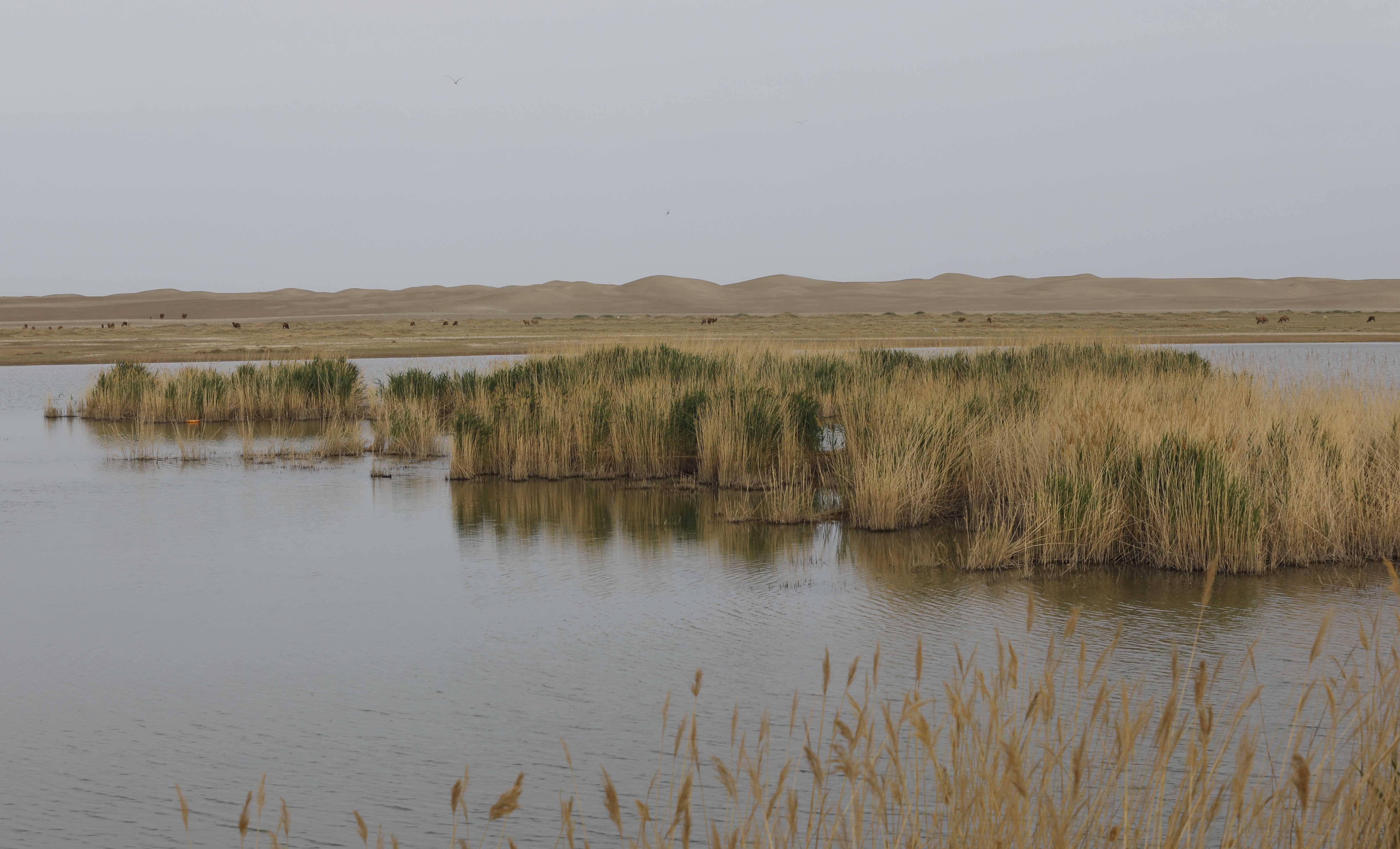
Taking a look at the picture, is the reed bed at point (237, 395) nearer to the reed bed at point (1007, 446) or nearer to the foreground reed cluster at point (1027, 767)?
the reed bed at point (1007, 446)

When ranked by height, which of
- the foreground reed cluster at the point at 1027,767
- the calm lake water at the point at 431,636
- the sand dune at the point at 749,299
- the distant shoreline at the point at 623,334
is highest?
the sand dune at the point at 749,299

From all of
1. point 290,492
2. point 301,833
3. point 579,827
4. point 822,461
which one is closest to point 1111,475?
point 822,461

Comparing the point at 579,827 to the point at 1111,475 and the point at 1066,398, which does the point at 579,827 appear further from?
the point at 1066,398

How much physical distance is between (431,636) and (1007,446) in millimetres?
5337

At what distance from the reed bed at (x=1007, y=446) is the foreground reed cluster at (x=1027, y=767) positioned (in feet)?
5.92

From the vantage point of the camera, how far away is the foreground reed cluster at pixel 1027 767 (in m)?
2.76

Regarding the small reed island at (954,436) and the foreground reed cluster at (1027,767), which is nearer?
the foreground reed cluster at (1027,767)

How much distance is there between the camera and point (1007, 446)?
395 inches

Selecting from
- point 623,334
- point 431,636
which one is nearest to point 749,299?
point 623,334

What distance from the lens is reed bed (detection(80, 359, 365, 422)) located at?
805 inches

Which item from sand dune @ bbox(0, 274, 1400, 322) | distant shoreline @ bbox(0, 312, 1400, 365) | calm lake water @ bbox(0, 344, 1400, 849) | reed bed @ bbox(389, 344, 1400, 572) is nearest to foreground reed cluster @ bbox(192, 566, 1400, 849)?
calm lake water @ bbox(0, 344, 1400, 849)

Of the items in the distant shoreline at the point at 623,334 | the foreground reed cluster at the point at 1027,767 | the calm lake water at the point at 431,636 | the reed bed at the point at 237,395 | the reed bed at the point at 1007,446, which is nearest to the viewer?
the foreground reed cluster at the point at 1027,767

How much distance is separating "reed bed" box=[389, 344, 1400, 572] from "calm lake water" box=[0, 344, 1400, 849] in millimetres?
412

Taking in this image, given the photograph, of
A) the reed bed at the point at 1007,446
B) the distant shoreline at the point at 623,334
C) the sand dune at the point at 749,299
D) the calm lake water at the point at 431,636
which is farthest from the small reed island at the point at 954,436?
the sand dune at the point at 749,299
